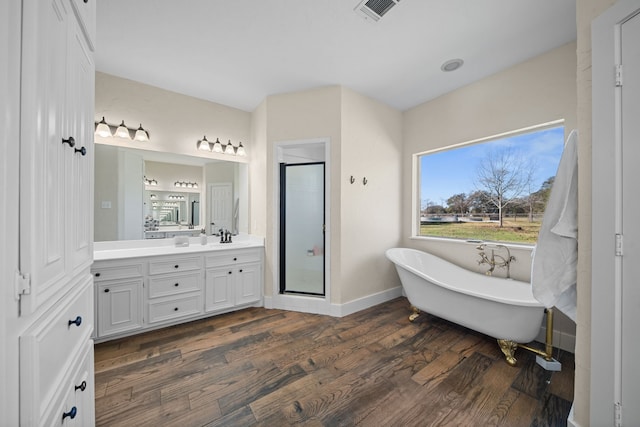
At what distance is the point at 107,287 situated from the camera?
2178mm

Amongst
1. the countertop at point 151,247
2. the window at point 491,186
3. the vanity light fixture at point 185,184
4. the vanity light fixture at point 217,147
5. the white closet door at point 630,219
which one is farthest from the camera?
the vanity light fixture at point 217,147

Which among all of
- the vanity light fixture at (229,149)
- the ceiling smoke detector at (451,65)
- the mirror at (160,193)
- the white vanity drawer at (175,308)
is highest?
the ceiling smoke detector at (451,65)

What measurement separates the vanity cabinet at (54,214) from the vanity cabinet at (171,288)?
1.25 m

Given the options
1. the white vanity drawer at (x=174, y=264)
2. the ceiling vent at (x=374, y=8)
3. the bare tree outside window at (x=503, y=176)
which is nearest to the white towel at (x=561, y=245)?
the bare tree outside window at (x=503, y=176)

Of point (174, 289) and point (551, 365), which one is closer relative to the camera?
point (551, 365)

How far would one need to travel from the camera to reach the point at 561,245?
1.48 m

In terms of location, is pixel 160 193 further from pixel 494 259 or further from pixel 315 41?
pixel 494 259

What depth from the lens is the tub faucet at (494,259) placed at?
255 cm

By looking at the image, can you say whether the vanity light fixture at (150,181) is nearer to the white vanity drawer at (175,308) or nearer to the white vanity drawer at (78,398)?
the white vanity drawer at (175,308)

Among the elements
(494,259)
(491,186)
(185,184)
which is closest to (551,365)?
(494,259)

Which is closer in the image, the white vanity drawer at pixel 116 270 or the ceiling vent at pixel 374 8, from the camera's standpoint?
the ceiling vent at pixel 374 8

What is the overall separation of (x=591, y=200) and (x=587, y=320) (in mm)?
615

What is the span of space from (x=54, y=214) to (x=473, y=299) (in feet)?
8.72

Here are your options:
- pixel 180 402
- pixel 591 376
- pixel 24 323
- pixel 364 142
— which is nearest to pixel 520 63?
pixel 364 142
